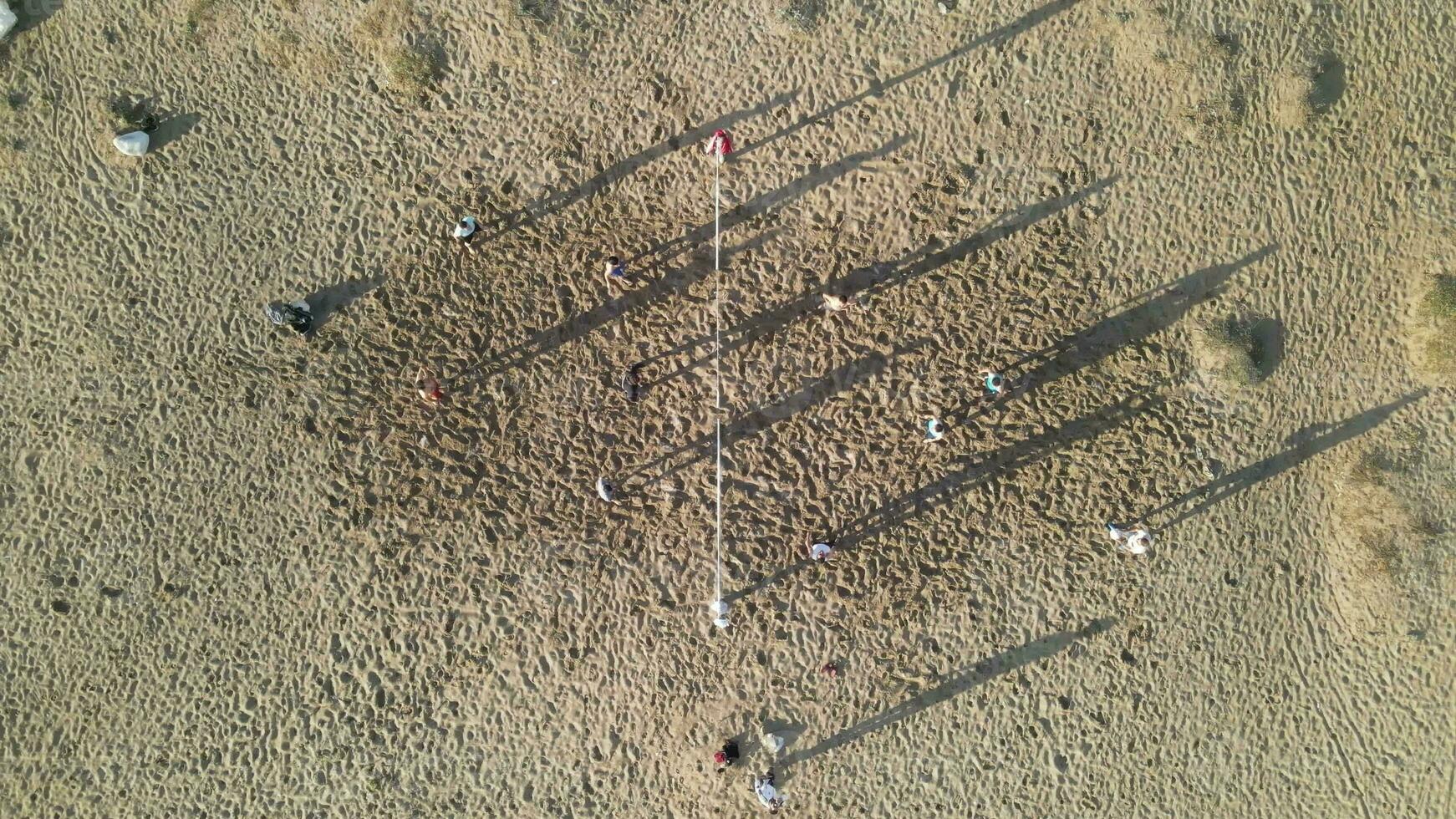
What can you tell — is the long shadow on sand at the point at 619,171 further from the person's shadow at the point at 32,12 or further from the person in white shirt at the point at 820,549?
the person's shadow at the point at 32,12

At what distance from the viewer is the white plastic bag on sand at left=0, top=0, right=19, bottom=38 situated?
7.36 meters

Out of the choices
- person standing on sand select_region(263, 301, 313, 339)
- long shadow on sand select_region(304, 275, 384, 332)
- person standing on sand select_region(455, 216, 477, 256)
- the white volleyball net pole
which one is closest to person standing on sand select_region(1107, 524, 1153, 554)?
the white volleyball net pole

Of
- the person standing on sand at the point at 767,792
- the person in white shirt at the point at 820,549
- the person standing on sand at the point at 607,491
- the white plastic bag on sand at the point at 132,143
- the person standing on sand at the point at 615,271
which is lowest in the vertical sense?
the person standing on sand at the point at 767,792

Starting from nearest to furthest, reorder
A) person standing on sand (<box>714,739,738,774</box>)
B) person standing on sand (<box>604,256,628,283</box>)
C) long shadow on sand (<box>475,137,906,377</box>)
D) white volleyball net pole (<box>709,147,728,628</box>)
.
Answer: person standing on sand (<box>714,739,738,774</box>), person standing on sand (<box>604,256,628,283</box>), white volleyball net pole (<box>709,147,728,628</box>), long shadow on sand (<box>475,137,906,377</box>)

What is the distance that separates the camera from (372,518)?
7.33 meters

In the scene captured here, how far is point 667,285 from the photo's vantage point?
7469 mm

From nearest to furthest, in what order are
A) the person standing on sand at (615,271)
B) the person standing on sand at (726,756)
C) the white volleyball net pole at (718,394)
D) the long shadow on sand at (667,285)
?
1. the person standing on sand at (726,756)
2. the person standing on sand at (615,271)
3. the white volleyball net pole at (718,394)
4. the long shadow on sand at (667,285)

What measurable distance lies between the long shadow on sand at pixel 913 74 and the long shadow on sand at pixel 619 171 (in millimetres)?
269

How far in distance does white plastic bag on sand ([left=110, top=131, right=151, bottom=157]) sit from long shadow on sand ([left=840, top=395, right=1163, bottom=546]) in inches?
306

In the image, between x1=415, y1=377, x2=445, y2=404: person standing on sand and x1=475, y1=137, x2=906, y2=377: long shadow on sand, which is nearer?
x1=415, y1=377, x2=445, y2=404: person standing on sand

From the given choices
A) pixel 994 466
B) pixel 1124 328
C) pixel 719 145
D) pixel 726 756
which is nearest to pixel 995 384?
pixel 994 466

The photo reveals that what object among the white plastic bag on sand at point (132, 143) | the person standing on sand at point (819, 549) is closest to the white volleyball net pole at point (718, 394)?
the person standing on sand at point (819, 549)

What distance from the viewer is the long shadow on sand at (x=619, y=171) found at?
24.6ft

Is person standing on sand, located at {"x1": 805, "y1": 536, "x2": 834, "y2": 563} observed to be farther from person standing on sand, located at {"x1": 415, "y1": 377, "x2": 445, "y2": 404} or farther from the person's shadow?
the person's shadow
